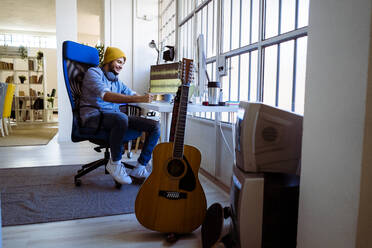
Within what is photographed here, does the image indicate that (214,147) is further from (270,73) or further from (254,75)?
(270,73)

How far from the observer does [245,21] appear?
2.13m

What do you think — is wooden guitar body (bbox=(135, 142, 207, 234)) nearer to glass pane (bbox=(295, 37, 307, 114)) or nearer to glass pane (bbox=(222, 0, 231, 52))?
glass pane (bbox=(295, 37, 307, 114))

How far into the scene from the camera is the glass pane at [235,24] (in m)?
2.23

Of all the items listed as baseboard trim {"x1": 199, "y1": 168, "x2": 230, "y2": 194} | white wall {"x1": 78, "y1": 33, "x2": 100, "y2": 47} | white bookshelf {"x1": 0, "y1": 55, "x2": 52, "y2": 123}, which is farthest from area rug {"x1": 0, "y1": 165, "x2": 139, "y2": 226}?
white wall {"x1": 78, "y1": 33, "x2": 100, "y2": 47}

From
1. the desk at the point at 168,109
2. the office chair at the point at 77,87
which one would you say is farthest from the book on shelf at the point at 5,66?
the desk at the point at 168,109

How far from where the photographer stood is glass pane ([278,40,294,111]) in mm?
1645

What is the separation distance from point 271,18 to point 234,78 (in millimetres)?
640

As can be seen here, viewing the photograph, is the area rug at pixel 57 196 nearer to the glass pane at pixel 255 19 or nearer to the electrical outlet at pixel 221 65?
the electrical outlet at pixel 221 65

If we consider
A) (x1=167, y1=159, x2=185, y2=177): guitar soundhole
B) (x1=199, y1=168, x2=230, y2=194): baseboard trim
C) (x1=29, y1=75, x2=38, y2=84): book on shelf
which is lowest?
(x1=199, y1=168, x2=230, y2=194): baseboard trim

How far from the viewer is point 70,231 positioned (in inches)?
61.6

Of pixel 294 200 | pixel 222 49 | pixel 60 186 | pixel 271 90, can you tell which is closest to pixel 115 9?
pixel 222 49

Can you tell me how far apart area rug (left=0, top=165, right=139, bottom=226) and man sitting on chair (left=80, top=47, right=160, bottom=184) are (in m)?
0.19

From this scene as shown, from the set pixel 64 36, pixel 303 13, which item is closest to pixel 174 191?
pixel 303 13

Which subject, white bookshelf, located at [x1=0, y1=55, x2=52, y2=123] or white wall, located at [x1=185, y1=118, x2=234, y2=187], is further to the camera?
white bookshelf, located at [x1=0, y1=55, x2=52, y2=123]
